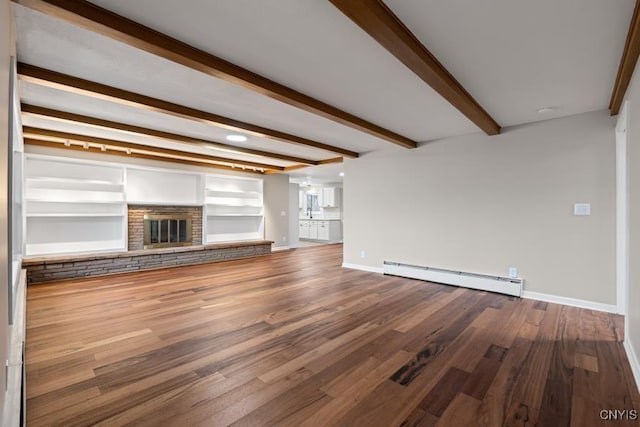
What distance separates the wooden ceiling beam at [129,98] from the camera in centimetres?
235

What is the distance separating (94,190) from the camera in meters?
5.42

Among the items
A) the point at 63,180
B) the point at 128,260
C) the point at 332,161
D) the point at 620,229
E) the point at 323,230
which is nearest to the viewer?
the point at 620,229

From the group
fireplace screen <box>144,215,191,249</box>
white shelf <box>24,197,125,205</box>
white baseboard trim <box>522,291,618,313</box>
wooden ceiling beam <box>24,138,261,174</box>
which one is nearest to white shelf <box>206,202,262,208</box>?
fireplace screen <box>144,215,191,249</box>

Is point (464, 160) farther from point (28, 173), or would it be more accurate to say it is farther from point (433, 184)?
point (28, 173)

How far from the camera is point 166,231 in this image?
20.8 ft

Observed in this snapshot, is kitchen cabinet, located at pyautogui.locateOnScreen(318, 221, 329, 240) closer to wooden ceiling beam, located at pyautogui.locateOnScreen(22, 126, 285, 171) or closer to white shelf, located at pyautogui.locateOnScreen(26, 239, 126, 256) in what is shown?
wooden ceiling beam, located at pyautogui.locateOnScreen(22, 126, 285, 171)

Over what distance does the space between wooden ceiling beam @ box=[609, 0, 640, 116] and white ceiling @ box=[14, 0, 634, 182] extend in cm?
5

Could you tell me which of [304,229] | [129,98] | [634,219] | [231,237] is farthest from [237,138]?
[304,229]

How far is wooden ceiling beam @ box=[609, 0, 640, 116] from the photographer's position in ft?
5.58

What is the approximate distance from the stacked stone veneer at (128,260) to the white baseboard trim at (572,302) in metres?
5.54

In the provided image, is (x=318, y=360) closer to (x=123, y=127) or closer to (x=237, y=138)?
(x=237, y=138)

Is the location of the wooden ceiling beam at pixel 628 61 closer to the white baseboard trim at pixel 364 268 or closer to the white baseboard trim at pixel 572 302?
the white baseboard trim at pixel 572 302

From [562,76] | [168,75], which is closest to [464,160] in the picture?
[562,76]

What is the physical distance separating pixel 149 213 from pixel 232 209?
199cm
